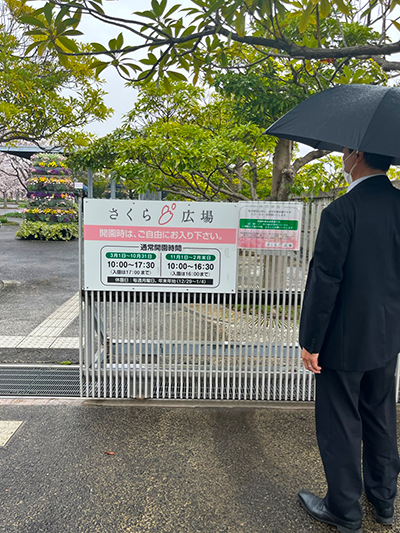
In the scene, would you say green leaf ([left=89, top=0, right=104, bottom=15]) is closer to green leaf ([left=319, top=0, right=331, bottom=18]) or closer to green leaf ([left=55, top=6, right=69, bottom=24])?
green leaf ([left=55, top=6, right=69, bottom=24])

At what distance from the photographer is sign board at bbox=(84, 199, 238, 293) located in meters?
3.53

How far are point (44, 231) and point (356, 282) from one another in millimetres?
18363

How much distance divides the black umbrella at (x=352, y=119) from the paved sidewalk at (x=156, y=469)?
2.04 meters

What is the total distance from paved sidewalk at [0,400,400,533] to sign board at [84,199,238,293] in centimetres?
110

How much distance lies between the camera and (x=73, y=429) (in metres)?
3.28

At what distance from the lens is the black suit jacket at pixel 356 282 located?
2.12 meters

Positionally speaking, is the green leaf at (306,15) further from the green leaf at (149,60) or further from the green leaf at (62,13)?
the green leaf at (62,13)

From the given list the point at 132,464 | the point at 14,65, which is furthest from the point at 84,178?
the point at 132,464

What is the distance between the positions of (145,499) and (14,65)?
8108 mm

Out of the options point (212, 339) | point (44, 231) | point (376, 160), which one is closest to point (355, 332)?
point (376, 160)

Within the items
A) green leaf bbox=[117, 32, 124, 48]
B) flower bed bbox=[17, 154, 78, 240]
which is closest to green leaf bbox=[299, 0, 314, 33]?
green leaf bbox=[117, 32, 124, 48]

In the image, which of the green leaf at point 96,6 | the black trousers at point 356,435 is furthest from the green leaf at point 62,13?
the black trousers at point 356,435

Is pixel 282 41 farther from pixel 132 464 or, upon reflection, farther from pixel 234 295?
pixel 132 464

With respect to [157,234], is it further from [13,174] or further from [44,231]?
[13,174]
